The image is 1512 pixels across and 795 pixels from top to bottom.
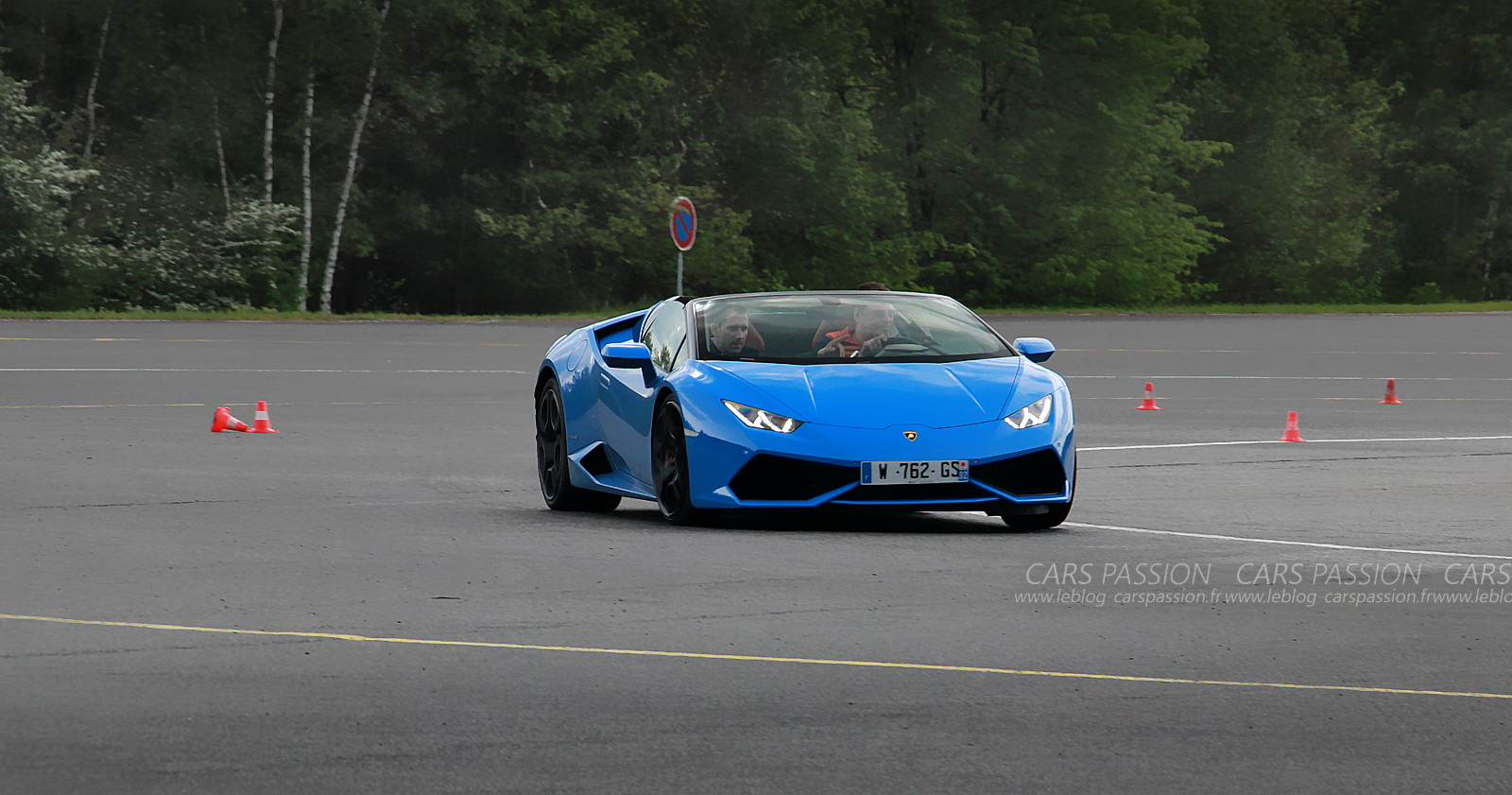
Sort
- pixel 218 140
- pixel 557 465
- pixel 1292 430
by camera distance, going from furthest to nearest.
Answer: pixel 218 140 < pixel 1292 430 < pixel 557 465

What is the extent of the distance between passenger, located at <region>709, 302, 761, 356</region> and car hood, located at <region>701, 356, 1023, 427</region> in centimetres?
25

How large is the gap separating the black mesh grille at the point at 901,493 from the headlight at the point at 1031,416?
0.43 meters

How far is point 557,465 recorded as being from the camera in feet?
37.1

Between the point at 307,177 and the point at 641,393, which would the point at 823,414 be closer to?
the point at 641,393

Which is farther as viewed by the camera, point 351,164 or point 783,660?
point 351,164

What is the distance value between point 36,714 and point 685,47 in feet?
172

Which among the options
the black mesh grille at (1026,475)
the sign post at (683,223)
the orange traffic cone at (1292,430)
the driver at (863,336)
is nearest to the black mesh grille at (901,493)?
the black mesh grille at (1026,475)

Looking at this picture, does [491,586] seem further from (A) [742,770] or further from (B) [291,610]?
(A) [742,770]

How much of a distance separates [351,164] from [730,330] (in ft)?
143

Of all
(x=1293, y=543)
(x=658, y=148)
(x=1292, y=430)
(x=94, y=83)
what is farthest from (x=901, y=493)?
(x=94, y=83)

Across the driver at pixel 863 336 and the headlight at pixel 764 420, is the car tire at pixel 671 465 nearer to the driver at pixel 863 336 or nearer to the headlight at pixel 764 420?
the headlight at pixel 764 420

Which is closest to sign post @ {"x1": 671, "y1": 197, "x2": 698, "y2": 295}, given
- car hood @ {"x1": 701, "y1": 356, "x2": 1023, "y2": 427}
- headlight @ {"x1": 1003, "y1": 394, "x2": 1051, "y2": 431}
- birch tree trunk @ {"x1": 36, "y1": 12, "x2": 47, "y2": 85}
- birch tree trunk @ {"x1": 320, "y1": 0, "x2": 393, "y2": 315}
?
birch tree trunk @ {"x1": 320, "y1": 0, "x2": 393, "y2": 315}

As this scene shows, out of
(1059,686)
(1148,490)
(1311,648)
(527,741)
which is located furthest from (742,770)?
(1148,490)

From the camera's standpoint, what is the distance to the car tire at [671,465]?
9789 mm
